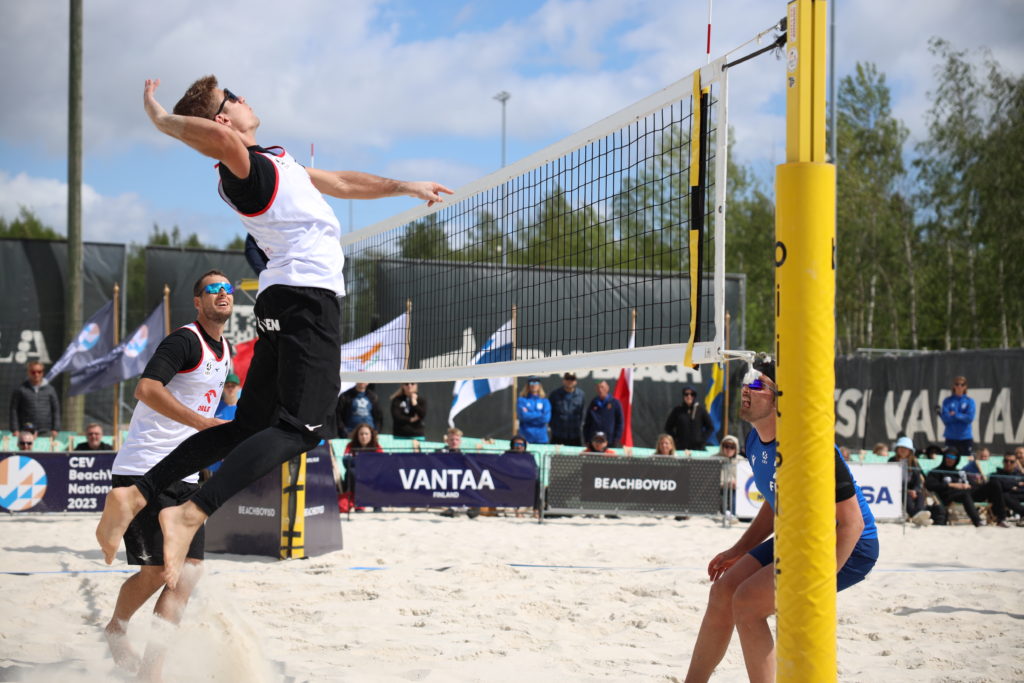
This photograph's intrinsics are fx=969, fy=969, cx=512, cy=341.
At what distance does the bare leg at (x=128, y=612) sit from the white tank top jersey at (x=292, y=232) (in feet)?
5.05

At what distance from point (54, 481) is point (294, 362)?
772cm

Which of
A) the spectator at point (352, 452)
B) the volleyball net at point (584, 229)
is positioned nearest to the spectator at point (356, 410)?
the spectator at point (352, 452)

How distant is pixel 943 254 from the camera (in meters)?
31.6

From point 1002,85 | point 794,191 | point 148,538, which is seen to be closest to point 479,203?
point 148,538

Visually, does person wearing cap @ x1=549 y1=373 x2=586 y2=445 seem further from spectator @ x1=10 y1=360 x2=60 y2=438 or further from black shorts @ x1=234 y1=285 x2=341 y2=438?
black shorts @ x1=234 y1=285 x2=341 y2=438

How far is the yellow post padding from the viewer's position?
2.86 meters

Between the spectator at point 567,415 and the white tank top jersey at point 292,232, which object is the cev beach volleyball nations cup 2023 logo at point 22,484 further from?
the white tank top jersey at point 292,232

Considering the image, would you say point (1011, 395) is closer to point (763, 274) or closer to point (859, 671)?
point (859, 671)

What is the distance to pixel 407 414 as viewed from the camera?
12648 millimetres

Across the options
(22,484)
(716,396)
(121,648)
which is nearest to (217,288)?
(121,648)

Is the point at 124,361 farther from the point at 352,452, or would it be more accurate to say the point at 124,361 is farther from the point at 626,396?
the point at 626,396

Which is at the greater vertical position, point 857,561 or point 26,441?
point 857,561

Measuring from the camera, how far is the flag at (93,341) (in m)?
15.2

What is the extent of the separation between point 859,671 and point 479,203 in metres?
3.25
